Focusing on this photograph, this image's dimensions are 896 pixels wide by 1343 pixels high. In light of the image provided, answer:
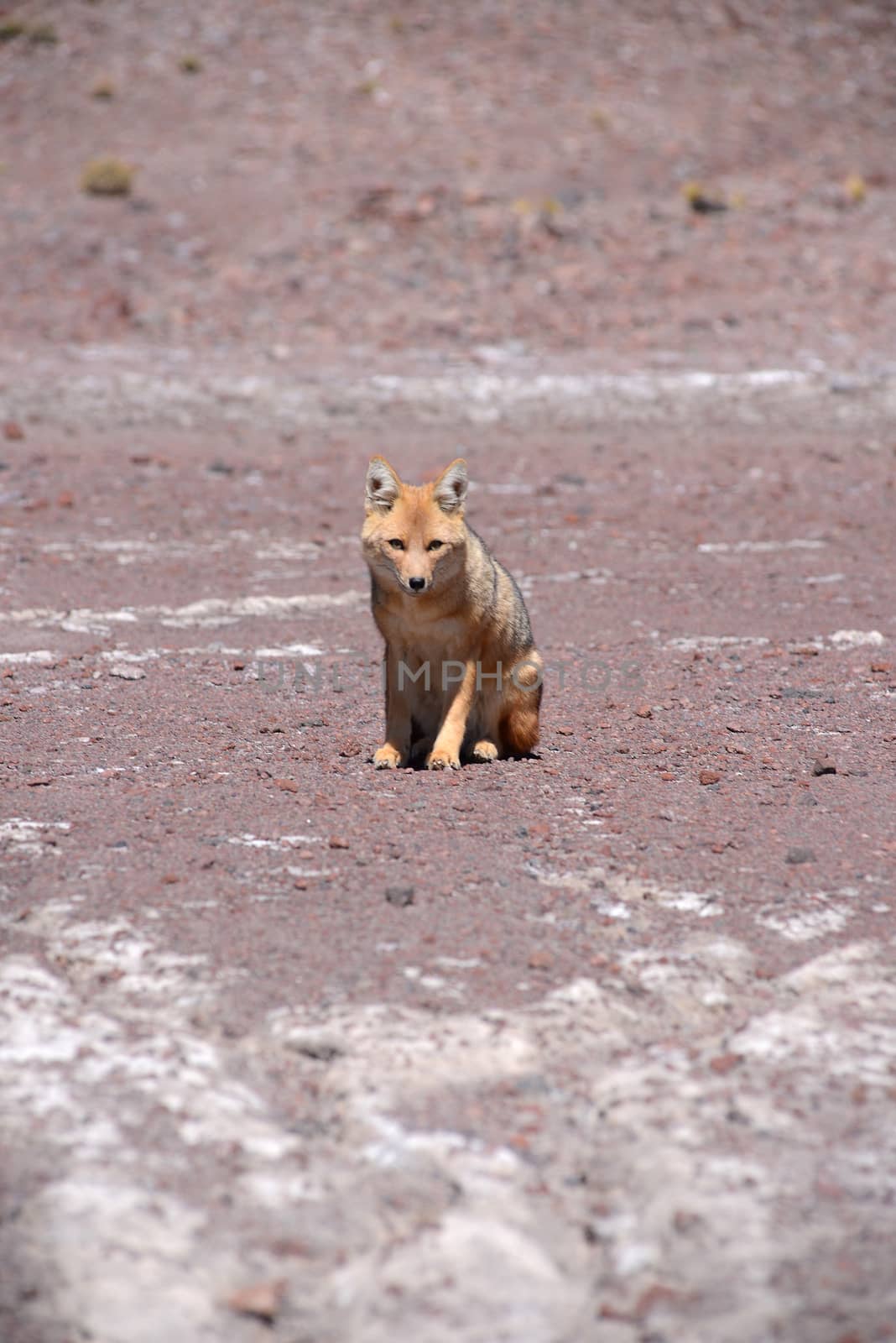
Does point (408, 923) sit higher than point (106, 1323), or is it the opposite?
point (408, 923)

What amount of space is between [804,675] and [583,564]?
3.46 metres

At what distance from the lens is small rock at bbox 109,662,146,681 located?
7719 mm

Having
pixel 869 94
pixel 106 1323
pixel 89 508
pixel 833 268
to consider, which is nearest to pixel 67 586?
pixel 89 508

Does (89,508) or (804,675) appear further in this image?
(89,508)

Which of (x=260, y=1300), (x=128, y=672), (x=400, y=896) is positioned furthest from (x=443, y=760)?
(x=260, y=1300)

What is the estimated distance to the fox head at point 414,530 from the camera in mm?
5848

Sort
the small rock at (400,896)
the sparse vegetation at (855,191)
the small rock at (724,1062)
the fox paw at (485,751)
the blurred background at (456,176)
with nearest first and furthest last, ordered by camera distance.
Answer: the small rock at (724,1062) < the small rock at (400,896) < the fox paw at (485,751) < the blurred background at (456,176) < the sparse vegetation at (855,191)

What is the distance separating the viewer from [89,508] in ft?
39.4

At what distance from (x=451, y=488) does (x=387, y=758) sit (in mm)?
1252

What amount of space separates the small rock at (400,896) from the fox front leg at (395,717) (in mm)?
1574

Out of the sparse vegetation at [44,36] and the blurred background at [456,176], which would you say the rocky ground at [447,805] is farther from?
the sparse vegetation at [44,36]

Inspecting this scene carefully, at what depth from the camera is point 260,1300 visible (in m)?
3.04

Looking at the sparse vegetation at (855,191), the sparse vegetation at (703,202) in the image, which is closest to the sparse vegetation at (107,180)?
the sparse vegetation at (703,202)

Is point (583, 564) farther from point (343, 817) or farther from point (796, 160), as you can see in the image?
point (796, 160)
